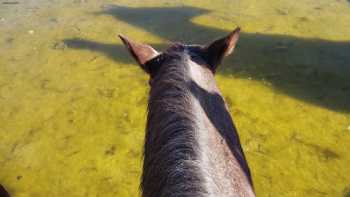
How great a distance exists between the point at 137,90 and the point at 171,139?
143 inches

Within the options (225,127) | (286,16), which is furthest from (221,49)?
(286,16)

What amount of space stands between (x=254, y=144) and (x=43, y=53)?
3.94 metres

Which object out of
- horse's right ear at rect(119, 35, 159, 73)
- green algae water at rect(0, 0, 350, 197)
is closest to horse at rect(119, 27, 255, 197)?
horse's right ear at rect(119, 35, 159, 73)

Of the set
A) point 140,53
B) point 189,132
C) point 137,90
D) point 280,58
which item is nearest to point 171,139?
point 189,132

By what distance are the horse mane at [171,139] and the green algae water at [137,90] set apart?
194 centimetres

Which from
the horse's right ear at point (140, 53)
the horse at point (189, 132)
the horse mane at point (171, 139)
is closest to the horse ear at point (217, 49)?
the horse at point (189, 132)

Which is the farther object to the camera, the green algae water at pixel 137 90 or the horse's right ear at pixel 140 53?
the green algae water at pixel 137 90

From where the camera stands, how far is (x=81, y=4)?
26.9 feet

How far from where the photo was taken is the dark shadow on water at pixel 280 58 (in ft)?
17.2

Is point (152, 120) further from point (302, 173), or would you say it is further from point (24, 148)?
point (24, 148)

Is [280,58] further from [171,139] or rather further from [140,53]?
[171,139]

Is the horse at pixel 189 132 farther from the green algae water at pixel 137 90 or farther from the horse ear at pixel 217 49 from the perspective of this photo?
the green algae water at pixel 137 90

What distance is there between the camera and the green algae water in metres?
4.09

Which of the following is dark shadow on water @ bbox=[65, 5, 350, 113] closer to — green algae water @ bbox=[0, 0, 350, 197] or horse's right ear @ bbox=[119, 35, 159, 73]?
green algae water @ bbox=[0, 0, 350, 197]
